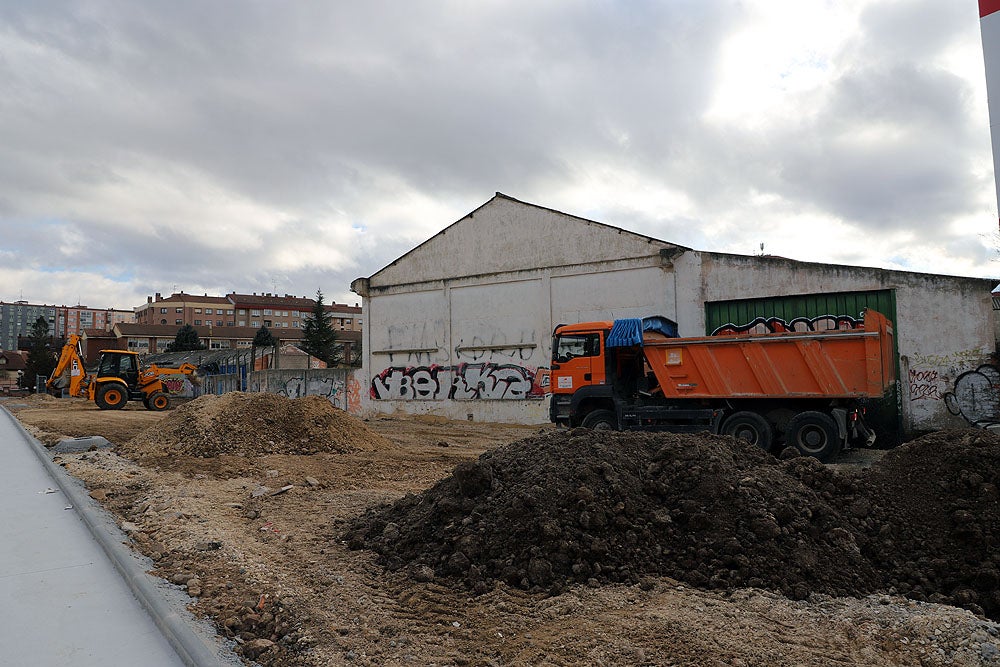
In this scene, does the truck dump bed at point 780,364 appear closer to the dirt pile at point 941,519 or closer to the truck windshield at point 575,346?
the truck windshield at point 575,346

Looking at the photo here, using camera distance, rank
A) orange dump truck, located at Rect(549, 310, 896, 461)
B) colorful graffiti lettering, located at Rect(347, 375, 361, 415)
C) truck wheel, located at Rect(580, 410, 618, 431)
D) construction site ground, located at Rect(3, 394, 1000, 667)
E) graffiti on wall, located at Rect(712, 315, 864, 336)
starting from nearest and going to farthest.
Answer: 1. construction site ground, located at Rect(3, 394, 1000, 667)
2. orange dump truck, located at Rect(549, 310, 896, 461)
3. truck wheel, located at Rect(580, 410, 618, 431)
4. graffiti on wall, located at Rect(712, 315, 864, 336)
5. colorful graffiti lettering, located at Rect(347, 375, 361, 415)

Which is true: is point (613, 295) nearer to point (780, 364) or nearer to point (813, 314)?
point (813, 314)

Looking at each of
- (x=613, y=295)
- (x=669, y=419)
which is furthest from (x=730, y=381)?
(x=613, y=295)

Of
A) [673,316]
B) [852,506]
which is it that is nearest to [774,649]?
[852,506]

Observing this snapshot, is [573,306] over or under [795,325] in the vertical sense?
over

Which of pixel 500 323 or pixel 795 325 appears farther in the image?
pixel 500 323

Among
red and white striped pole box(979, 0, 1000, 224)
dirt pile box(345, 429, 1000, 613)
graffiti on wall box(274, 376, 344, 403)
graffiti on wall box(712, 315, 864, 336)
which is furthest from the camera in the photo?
graffiti on wall box(274, 376, 344, 403)

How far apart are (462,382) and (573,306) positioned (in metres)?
4.96

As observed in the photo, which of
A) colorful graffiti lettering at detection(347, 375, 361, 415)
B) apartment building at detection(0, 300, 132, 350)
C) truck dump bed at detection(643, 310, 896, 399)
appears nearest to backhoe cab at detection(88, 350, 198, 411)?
colorful graffiti lettering at detection(347, 375, 361, 415)

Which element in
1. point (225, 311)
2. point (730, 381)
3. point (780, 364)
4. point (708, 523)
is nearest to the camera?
point (708, 523)

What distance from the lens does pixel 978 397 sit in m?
14.6

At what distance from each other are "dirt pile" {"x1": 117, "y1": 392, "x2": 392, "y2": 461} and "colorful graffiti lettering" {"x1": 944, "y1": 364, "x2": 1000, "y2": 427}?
1311 centimetres

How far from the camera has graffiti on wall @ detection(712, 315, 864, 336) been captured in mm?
16328

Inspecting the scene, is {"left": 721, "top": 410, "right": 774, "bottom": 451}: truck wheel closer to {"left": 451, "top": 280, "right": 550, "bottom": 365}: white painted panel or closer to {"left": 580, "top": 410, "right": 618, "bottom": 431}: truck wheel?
{"left": 580, "top": 410, "right": 618, "bottom": 431}: truck wheel
